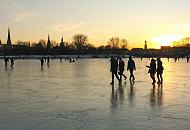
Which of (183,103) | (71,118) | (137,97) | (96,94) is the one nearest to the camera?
(71,118)

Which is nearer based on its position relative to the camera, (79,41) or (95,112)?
(95,112)

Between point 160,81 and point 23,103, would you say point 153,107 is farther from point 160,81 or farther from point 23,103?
point 160,81

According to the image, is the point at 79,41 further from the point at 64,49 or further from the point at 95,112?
the point at 95,112

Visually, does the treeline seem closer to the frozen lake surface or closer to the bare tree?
the bare tree

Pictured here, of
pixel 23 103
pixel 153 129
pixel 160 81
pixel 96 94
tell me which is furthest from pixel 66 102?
pixel 160 81

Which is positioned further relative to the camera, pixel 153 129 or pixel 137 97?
pixel 137 97

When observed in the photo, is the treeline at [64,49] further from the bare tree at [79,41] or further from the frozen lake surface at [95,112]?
the frozen lake surface at [95,112]

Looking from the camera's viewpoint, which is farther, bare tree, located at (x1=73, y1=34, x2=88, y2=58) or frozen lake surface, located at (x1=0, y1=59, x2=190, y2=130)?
bare tree, located at (x1=73, y1=34, x2=88, y2=58)

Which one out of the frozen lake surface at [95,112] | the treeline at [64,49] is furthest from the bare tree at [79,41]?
the frozen lake surface at [95,112]

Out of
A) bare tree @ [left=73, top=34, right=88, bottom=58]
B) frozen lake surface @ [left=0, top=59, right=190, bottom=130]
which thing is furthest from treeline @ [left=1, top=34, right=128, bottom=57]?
frozen lake surface @ [left=0, top=59, right=190, bottom=130]

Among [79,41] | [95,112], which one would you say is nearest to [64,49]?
[79,41]

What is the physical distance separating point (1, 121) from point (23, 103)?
2.90 metres

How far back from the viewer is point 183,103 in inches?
440

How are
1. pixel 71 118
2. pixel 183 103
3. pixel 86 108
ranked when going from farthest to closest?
pixel 183 103 < pixel 86 108 < pixel 71 118
